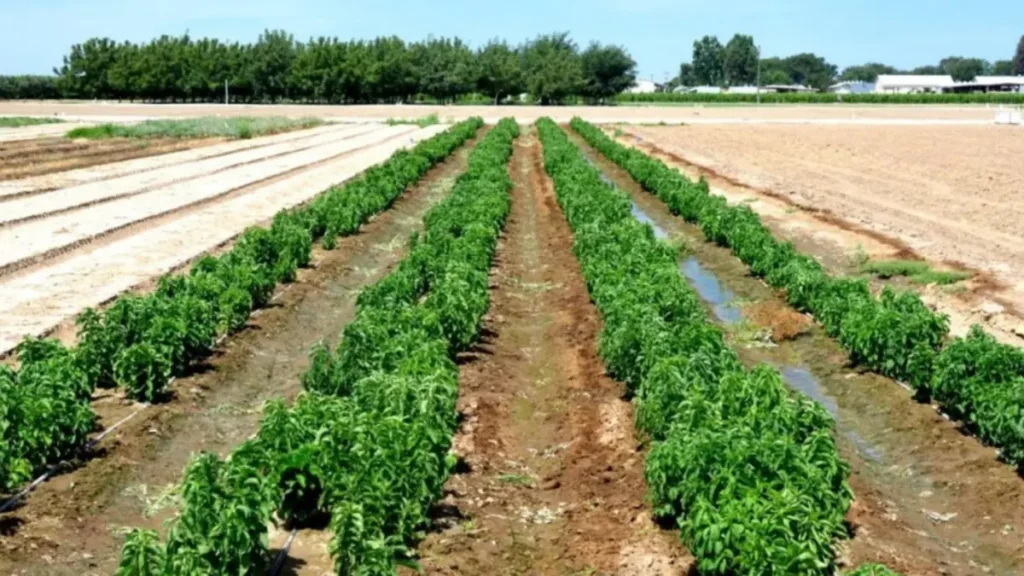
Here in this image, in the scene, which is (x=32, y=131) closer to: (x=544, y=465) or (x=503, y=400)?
(x=503, y=400)

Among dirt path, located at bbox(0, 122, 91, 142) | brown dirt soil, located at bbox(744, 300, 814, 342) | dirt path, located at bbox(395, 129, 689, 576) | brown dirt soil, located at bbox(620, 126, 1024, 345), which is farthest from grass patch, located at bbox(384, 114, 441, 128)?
dirt path, located at bbox(395, 129, 689, 576)

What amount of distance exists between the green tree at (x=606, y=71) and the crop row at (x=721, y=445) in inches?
5056

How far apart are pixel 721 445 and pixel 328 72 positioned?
12942cm

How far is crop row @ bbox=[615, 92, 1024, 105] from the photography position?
440 ft

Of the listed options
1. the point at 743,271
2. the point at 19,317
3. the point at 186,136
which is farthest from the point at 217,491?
the point at 186,136

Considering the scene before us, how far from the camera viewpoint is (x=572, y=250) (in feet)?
70.9

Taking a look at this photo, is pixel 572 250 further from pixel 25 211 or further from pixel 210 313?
pixel 25 211

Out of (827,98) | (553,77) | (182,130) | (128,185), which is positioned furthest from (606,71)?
(128,185)

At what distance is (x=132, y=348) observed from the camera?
11.3 m

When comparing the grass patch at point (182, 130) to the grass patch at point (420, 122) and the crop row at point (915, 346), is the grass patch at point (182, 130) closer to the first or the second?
the grass patch at point (420, 122)

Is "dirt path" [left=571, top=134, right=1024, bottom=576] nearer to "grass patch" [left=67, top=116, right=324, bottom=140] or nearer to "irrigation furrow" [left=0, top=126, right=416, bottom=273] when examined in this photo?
"irrigation furrow" [left=0, top=126, right=416, bottom=273]

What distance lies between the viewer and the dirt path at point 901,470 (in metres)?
8.66

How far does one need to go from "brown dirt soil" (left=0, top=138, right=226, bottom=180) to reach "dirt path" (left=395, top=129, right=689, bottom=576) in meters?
25.4

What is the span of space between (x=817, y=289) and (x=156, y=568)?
1139 cm
